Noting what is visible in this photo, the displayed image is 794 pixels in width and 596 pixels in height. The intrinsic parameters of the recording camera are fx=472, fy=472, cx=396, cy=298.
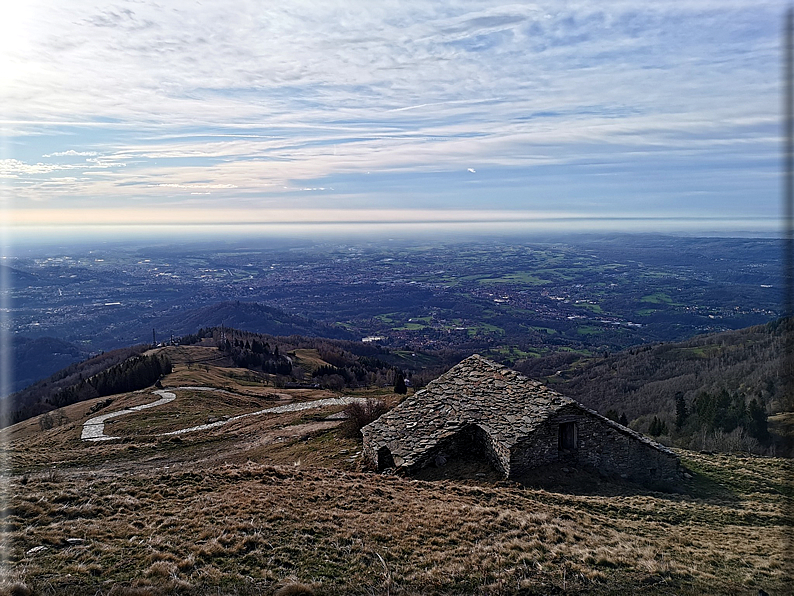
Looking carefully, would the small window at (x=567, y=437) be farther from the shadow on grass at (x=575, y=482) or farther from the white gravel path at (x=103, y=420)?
the white gravel path at (x=103, y=420)

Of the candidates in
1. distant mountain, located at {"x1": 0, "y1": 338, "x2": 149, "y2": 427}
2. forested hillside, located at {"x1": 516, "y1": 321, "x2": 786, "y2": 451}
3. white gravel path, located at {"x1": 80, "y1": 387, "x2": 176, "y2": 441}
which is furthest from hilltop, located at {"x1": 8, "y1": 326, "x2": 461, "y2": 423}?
forested hillside, located at {"x1": 516, "y1": 321, "x2": 786, "y2": 451}

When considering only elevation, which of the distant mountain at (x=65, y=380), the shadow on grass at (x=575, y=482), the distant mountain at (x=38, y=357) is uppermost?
the shadow on grass at (x=575, y=482)

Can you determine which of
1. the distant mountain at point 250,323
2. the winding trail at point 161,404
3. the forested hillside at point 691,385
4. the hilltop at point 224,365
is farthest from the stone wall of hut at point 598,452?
the distant mountain at point 250,323

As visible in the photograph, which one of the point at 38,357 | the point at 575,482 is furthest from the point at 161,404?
the point at 38,357

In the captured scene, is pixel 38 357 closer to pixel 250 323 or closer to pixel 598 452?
pixel 250 323

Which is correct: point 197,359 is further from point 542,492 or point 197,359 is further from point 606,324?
point 606,324
